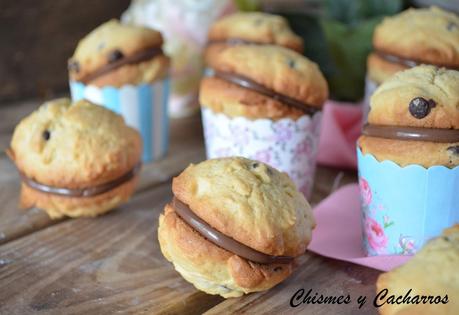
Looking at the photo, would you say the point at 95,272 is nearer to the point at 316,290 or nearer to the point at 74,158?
the point at 74,158

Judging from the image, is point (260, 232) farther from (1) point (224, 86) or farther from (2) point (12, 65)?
(2) point (12, 65)

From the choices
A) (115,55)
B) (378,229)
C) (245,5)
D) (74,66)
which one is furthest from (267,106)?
(245,5)

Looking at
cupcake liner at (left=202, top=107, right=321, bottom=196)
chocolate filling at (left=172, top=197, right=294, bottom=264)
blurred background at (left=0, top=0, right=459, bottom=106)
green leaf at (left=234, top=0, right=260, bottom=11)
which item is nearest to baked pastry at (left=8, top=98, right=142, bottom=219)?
cupcake liner at (left=202, top=107, right=321, bottom=196)

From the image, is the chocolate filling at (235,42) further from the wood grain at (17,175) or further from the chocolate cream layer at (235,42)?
the wood grain at (17,175)

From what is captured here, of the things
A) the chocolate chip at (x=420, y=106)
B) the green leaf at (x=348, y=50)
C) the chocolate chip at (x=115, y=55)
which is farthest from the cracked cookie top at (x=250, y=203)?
the green leaf at (x=348, y=50)

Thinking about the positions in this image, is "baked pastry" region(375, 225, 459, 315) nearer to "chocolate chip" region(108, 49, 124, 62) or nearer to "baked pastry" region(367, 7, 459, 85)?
"baked pastry" region(367, 7, 459, 85)

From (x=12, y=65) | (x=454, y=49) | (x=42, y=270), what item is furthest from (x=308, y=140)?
(x=12, y=65)
